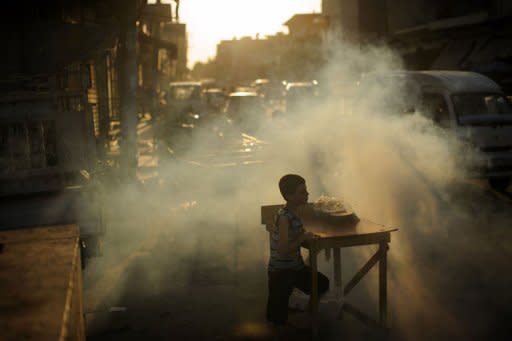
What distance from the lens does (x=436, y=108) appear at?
11531mm

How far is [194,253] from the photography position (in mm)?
7371

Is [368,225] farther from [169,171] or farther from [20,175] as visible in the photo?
[169,171]

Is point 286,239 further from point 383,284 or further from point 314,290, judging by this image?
point 383,284

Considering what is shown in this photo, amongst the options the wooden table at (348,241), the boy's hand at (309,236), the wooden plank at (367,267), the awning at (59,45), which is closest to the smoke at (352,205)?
the wooden table at (348,241)

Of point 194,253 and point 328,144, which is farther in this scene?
point 328,144

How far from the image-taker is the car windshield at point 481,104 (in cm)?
1132

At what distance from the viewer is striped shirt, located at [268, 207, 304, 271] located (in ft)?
14.5

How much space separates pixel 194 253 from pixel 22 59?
978cm

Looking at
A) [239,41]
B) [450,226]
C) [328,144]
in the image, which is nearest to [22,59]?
[328,144]

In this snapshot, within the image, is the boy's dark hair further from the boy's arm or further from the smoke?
the smoke

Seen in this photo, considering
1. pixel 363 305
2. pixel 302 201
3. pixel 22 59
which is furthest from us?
pixel 22 59

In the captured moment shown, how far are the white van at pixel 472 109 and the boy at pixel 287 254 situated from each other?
726 centimetres

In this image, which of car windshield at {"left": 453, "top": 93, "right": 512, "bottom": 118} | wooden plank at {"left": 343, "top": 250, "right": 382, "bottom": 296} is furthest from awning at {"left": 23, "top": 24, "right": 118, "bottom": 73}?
wooden plank at {"left": 343, "top": 250, "right": 382, "bottom": 296}

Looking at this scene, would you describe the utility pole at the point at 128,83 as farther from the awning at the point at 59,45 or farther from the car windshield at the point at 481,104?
A: the car windshield at the point at 481,104
